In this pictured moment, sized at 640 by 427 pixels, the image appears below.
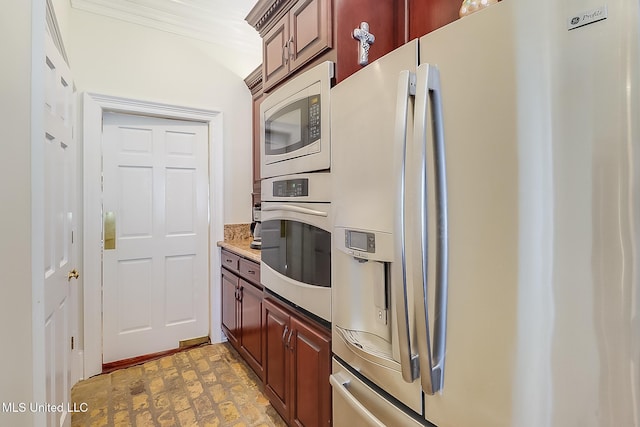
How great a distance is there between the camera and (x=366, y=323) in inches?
41.2

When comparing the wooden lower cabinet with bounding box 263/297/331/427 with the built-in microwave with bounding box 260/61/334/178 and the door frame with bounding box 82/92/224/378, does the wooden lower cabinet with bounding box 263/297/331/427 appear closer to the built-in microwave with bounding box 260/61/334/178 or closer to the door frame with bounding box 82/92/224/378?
the built-in microwave with bounding box 260/61/334/178

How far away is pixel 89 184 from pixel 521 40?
9.44 ft

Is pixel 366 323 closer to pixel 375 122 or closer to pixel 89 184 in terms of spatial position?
pixel 375 122

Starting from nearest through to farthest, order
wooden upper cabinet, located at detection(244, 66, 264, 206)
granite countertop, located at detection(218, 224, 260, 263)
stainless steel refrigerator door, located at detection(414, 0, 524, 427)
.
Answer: stainless steel refrigerator door, located at detection(414, 0, 524, 427), granite countertop, located at detection(218, 224, 260, 263), wooden upper cabinet, located at detection(244, 66, 264, 206)

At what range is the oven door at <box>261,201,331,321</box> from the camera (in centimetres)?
133

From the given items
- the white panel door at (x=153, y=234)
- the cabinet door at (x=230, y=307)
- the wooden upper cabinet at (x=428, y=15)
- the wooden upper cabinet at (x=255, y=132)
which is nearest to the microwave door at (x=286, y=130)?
the wooden upper cabinet at (x=428, y=15)

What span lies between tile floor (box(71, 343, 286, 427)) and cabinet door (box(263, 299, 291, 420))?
0.23 meters

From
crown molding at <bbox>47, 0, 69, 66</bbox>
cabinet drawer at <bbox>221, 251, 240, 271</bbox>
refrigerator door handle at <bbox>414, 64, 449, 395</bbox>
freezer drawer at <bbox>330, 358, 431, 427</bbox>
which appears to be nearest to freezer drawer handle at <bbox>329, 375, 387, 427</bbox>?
freezer drawer at <bbox>330, 358, 431, 427</bbox>

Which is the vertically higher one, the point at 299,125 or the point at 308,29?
the point at 308,29

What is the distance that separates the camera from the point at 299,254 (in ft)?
5.02

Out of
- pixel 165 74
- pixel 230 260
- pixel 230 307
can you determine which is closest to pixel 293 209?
pixel 230 260

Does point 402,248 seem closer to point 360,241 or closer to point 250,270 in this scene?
point 360,241

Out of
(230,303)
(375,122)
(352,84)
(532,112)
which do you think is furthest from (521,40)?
(230,303)

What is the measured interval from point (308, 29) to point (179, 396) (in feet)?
8.12
